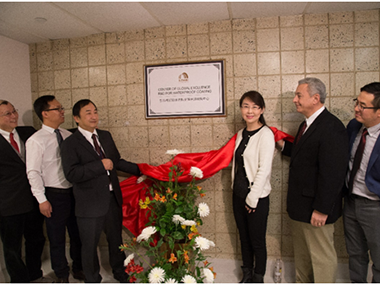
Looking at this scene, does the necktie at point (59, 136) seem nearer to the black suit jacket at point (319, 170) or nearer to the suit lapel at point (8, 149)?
the suit lapel at point (8, 149)

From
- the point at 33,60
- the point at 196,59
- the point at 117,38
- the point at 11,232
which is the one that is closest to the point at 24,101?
the point at 33,60

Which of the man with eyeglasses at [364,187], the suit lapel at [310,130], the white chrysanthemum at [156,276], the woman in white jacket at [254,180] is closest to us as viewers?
the white chrysanthemum at [156,276]

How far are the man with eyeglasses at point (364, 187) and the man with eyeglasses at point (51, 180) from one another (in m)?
2.37

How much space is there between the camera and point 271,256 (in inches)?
95.9

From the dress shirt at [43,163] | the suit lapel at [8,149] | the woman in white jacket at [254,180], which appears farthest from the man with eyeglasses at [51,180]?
the woman in white jacket at [254,180]

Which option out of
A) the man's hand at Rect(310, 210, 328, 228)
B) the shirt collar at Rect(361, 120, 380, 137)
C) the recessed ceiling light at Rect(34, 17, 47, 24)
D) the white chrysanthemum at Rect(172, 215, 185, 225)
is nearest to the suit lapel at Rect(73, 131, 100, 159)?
the white chrysanthemum at Rect(172, 215, 185, 225)

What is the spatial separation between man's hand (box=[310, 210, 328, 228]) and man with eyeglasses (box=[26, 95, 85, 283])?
2.07m

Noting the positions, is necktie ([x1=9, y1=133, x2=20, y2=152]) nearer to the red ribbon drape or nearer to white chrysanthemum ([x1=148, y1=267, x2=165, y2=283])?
the red ribbon drape

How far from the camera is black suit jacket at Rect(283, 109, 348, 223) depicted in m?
1.69

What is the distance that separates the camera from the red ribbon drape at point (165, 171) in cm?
224

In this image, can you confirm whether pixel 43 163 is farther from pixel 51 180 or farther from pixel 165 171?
pixel 165 171

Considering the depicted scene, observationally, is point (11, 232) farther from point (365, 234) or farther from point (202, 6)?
point (365, 234)

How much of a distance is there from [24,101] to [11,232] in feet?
4.90

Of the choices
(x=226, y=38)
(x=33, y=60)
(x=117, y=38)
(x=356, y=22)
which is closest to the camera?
(x=356, y=22)
